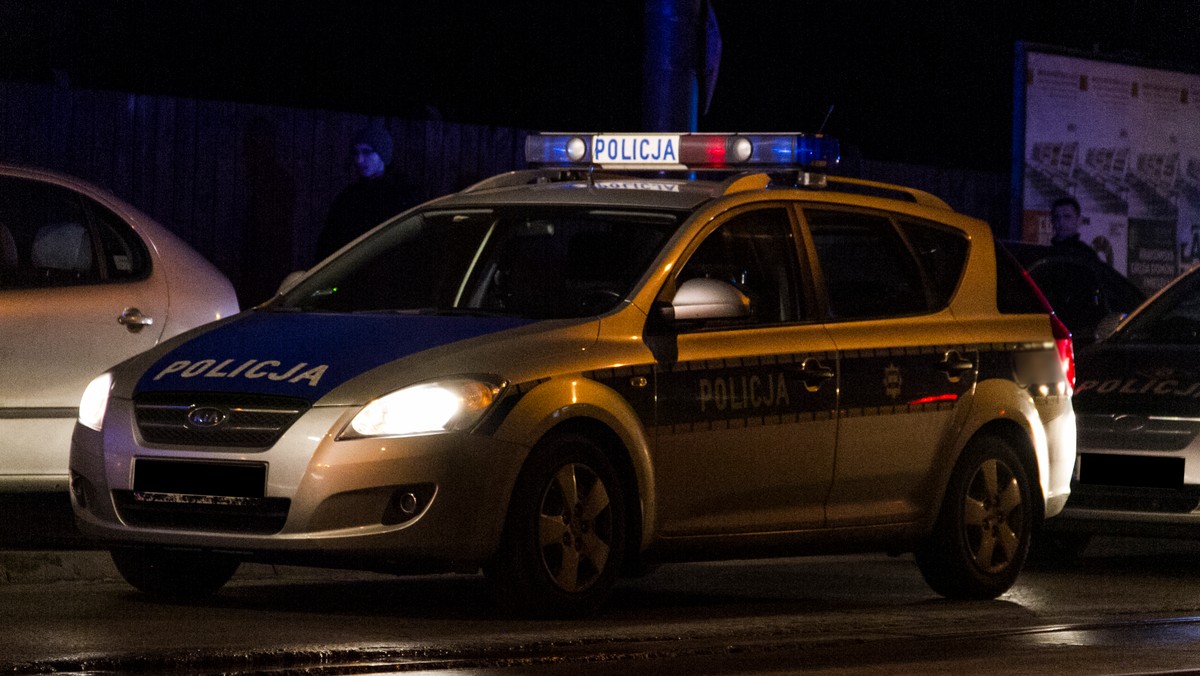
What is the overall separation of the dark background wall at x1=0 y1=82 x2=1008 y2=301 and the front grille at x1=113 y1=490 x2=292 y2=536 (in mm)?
6205

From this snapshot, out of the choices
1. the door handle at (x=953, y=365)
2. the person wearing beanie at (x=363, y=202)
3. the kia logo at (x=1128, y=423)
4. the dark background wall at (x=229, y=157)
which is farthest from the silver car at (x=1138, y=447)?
the dark background wall at (x=229, y=157)

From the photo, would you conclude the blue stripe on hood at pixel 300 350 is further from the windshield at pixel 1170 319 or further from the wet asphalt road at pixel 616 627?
the windshield at pixel 1170 319

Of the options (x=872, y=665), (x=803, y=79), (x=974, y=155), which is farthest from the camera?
(x=974, y=155)

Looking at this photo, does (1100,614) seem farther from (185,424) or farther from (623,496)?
(185,424)

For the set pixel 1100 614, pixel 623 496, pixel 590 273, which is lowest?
pixel 1100 614

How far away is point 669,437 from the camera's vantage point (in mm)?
8609

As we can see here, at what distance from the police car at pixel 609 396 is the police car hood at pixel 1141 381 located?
92cm

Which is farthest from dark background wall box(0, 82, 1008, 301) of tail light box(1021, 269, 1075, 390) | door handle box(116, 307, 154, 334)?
tail light box(1021, 269, 1075, 390)

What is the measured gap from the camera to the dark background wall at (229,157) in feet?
47.2

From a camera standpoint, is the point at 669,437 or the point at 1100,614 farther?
the point at 1100,614

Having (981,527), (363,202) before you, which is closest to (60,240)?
(981,527)

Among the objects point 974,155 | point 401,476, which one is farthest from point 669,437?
point 974,155

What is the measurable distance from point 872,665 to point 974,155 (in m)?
23.9

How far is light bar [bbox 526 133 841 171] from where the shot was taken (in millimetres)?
9977
